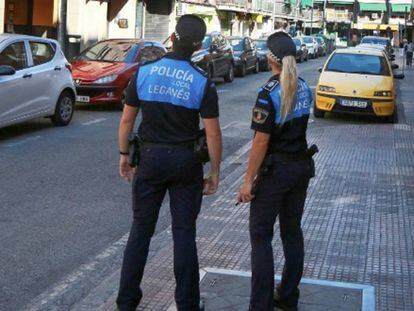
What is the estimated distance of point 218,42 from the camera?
23891 millimetres

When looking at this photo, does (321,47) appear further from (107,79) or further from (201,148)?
(201,148)

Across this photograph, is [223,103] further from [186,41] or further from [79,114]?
[186,41]

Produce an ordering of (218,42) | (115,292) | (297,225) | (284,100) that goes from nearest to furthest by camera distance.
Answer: (284,100), (297,225), (115,292), (218,42)

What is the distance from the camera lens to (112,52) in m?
16.8

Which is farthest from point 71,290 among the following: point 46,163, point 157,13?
point 157,13

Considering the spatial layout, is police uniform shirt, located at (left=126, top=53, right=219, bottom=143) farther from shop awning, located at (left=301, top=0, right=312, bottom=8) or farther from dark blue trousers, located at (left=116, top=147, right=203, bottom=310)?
shop awning, located at (left=301, top=0, right=312, bottom=8)

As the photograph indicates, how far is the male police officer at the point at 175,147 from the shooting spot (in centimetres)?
423

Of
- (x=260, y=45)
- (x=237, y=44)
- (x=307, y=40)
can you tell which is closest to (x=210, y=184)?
(x=237, y=44)

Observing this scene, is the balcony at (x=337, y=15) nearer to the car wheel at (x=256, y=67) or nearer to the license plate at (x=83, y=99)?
the car wheel at (x=256, y=67)

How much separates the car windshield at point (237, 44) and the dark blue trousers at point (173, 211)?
77.8ft

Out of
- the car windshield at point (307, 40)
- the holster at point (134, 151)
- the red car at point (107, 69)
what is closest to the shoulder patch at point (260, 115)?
the holster at point (134, 151)

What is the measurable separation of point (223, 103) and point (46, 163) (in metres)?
8.85

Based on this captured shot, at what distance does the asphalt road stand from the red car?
1572 mm

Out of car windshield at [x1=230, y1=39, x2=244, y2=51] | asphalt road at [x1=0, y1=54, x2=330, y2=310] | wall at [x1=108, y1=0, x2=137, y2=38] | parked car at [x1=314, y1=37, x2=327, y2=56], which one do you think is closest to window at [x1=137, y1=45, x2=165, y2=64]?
asphalt road at [x1=0, y1=54, x2=330, y2=310]
